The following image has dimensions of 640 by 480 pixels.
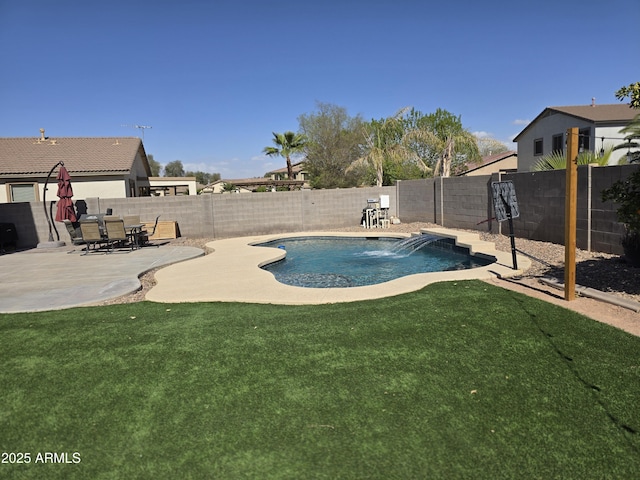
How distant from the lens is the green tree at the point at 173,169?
298 ft

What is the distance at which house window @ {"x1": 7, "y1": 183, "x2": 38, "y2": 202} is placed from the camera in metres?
19.5

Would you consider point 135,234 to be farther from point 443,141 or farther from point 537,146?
point 537,146

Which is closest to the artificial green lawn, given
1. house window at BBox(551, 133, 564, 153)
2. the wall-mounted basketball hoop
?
the wall-mounted basketball hoop

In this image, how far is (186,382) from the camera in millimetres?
3783

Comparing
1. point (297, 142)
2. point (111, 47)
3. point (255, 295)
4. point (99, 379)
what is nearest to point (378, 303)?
point (255, 295)

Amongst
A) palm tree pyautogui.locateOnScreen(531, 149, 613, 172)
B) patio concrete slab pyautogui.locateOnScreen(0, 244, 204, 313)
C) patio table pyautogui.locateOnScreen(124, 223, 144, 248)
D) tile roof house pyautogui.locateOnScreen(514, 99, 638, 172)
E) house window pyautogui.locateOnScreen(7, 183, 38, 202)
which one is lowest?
patio concrete slab pyautogui.locateOnScreen(0, 244, 204, 313)

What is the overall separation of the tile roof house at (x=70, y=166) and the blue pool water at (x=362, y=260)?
9.87 m

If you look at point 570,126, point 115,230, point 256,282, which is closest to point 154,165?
point 570,126

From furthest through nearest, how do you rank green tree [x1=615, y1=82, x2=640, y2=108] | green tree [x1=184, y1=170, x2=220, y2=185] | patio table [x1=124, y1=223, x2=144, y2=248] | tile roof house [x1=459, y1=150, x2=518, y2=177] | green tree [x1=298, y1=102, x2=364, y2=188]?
green tree [x1=184, y1=170, x2=220, y2=185] < green tree [x1=298, y1=102, x2=364, y2=188] < tile roof house [x1=459, y1=150, x2=518, y2=177] < patio table [x1=124, y1=223, x2=144, y2=248] < green tree [x1=615, y1=82, x2=640, y2=108]

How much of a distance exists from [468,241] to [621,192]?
236 inches

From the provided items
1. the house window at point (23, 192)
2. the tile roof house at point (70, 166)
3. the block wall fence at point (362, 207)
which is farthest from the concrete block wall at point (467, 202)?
the house window at point (23, 192)

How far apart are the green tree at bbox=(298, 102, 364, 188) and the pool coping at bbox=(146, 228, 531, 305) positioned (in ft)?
98.1

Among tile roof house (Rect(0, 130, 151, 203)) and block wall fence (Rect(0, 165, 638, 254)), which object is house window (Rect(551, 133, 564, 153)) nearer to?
block wall fence (Rect(0, 165, 638, 254))

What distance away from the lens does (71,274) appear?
30.9 ft
